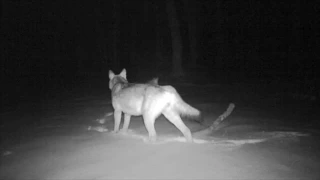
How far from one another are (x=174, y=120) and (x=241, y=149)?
1.77 m

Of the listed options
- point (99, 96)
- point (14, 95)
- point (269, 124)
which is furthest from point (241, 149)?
point (14, 95)

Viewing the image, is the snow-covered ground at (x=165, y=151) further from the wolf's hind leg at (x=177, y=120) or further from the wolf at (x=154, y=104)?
the wolf at (x=154, y=104)

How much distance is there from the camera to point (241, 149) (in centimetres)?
775

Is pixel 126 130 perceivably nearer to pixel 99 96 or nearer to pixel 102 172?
pixel 102 172

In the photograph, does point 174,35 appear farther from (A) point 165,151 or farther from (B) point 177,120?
(A) point 165,151

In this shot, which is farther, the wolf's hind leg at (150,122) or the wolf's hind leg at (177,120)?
the wolf's hind leg at (177,120)

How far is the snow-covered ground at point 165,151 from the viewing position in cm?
650

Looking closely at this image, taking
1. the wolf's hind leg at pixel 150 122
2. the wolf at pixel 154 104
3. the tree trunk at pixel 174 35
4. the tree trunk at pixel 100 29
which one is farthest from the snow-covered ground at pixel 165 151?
the tree trunk at pixel 100 29

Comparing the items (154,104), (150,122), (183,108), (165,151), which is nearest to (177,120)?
(183,108)

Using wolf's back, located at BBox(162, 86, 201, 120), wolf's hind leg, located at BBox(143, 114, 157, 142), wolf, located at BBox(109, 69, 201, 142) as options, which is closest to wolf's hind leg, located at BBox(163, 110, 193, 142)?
wolf, located at BBox(109, 69, 201, 142)

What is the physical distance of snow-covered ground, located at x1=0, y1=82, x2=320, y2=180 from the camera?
6.50 metres

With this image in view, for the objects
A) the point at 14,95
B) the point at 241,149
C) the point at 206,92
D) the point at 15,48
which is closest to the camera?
the point at 241,149

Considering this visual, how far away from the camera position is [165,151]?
7.66 meters

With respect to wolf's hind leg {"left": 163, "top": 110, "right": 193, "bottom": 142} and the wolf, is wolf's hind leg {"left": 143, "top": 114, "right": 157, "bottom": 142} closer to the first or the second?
the wolf
